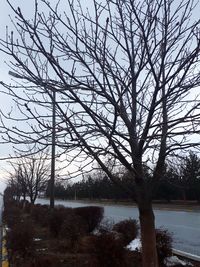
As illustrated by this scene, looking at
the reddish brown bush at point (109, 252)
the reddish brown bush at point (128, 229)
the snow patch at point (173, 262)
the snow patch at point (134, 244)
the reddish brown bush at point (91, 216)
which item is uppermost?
the reddish brown bush at point (91, 216)

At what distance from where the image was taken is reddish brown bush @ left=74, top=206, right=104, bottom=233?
55.3 feet

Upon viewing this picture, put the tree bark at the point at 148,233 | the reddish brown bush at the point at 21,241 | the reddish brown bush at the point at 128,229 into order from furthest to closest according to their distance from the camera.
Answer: the reddish brown bush at the point at 128,229, the reddish brown bush at the point at 21,241, the tree bark at the point at 148,233

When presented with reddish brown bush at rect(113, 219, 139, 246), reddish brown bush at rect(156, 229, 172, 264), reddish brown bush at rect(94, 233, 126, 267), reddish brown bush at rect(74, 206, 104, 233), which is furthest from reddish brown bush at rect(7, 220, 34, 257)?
reddish brown bush at rect(74, 206, 104, 233)

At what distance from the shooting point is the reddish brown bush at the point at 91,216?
16.8 meters

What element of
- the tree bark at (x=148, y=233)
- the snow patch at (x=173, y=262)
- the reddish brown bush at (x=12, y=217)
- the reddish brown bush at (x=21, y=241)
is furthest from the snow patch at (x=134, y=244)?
the tree bark at (x=148, y=233)

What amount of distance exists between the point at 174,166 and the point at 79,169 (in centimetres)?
147

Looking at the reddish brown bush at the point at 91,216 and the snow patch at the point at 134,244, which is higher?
the reddish brown bush at the point at 91,216

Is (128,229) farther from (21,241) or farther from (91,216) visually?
(91,216)

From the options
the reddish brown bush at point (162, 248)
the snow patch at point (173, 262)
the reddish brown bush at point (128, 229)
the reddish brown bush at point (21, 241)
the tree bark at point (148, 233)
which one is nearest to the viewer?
the tree bark at point (148, 233)

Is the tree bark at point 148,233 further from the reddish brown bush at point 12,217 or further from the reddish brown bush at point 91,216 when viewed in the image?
the reddish brown bush at point 91,216

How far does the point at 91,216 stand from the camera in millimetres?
17016

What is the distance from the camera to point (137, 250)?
34.9 ft

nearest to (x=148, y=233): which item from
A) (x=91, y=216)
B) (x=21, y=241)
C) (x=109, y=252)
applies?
(x=109, y=252)

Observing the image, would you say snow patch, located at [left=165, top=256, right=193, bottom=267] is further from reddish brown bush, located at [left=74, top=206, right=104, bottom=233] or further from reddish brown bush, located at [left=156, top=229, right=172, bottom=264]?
reddish brown bush, located at [left=74, top=206, right=104, bottom=233]
